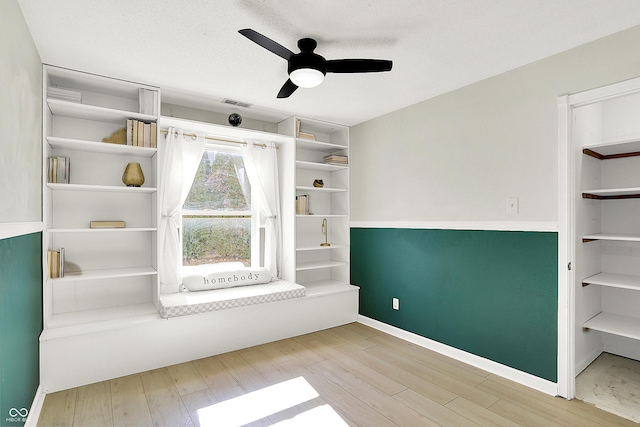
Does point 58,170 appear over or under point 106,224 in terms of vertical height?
over

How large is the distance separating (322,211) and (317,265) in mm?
765

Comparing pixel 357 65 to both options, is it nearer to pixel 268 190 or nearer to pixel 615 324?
pixel 268 190

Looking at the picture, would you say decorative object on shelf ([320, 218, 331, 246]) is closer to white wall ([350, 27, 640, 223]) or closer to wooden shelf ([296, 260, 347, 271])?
wooden shelf ([296, 260, 347, 271])

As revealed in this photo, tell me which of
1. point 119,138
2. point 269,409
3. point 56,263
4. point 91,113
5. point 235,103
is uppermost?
point 235,103

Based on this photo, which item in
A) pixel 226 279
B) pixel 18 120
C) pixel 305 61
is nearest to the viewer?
pixel 18 120

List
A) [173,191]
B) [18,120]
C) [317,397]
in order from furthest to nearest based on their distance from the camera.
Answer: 1. [173,191]
2. [317,397]
3. [18,120]

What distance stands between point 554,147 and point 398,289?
1980 mm

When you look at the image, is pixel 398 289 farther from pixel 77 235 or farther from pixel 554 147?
pixel 77 235

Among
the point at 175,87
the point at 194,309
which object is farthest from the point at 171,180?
the point at 194,309

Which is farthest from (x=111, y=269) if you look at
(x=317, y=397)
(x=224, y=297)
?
(x=317, y=397)

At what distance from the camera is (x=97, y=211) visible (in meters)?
3.03

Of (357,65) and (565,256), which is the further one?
(565,256)

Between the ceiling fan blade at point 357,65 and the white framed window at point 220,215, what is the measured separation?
2.04m

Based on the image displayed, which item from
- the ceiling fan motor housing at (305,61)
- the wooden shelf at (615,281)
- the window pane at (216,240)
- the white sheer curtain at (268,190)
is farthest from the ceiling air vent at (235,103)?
the wooden shelf at (615,281)
